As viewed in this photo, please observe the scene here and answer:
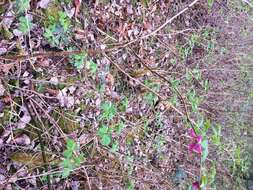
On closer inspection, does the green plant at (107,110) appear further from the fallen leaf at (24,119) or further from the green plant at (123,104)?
the fallen leaf at (24,119)

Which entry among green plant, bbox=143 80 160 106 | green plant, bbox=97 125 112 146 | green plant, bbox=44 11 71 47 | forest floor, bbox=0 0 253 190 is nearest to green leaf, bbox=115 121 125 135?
forest floor, bbox=0 0 253 190

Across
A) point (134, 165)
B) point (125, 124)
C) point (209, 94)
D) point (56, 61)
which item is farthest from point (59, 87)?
point (209, 94)

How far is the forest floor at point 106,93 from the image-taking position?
2.08m

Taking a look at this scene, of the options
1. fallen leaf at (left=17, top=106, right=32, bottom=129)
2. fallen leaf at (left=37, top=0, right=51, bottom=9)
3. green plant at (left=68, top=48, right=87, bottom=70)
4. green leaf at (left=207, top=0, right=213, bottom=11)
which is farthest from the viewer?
green leaf at (left=207, top=0, right=213, bottom=11)

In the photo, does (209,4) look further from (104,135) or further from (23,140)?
(23,140)

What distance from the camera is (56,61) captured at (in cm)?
234

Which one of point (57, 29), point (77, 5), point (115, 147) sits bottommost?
point (115, 147)

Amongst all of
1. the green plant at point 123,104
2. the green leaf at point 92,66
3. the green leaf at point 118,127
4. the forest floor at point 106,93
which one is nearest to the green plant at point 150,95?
the forest floor at point 106,93

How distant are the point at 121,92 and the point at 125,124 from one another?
8.8 inches

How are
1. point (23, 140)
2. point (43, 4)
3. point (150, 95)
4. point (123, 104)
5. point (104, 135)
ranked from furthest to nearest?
point (150, 95) → point (123, 104) → point (104, 135) → point (43, 4) → point (23, 140)

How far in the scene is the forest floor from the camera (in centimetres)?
208

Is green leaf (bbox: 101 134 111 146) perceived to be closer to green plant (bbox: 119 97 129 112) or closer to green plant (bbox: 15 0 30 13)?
green plant (bbox: 119 97 129 112)

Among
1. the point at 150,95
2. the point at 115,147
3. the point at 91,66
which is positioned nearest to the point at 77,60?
the point at 91,66

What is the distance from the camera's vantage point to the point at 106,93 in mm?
2703
